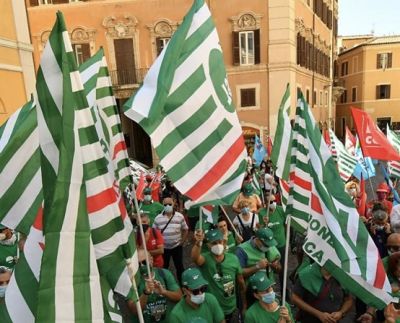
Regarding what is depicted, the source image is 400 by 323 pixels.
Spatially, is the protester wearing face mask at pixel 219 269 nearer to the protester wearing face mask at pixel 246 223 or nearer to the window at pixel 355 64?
the protester wearing face mask at pixel 246 223

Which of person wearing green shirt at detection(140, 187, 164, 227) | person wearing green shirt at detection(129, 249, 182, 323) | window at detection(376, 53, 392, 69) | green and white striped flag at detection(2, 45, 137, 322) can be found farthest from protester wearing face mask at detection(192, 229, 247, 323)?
window at detection(376, 53, 392, 69)

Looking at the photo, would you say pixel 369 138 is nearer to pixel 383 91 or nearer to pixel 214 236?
pixel 214 236

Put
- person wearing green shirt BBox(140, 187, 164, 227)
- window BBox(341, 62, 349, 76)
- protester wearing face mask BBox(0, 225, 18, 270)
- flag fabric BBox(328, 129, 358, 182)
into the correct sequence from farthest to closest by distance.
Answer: window BBox(341, 62, 349, 76) < flag fabric BBox(328, 129, 358, 182) < person wearing green shirt BBox(140, 187, 164, 227) < protester wearing face mask BBox(0, 225, 18, 270)

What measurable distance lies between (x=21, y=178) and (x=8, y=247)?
6.65ft

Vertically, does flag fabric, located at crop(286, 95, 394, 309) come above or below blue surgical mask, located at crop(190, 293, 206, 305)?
above

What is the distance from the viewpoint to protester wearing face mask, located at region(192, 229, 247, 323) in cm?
400

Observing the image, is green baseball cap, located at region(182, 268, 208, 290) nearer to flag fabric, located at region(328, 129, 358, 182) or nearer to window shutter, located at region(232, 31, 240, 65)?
flag fabric, located at region(328, 129, 358, 182)

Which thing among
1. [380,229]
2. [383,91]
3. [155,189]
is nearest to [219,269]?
[380,229]

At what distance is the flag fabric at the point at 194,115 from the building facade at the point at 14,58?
357 inches

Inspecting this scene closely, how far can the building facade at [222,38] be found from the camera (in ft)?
61.9

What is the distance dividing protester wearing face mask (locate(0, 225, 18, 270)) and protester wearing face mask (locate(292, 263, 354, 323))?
3.19 metres

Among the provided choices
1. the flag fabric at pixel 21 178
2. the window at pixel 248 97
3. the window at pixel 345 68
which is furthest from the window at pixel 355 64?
the flag fabric at pixel 21 178

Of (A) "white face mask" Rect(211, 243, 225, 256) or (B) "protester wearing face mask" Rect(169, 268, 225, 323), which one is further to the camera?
(A) "white face mask" Rect(211, 243, 225, 256)

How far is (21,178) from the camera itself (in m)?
3.09
